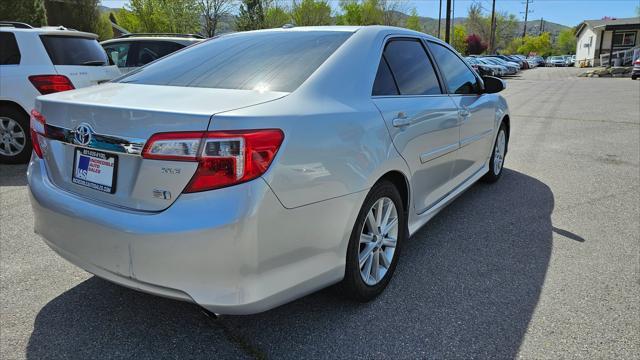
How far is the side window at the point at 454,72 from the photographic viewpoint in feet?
12.3

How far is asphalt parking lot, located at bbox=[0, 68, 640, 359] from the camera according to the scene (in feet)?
7.69

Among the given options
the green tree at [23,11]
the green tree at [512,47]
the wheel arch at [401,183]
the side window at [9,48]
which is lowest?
the wheel arch at [401,183]

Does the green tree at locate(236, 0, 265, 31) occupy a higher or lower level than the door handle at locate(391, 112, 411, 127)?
higher

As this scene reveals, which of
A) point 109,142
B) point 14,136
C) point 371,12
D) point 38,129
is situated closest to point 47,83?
point 14,136

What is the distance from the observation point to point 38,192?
7.82 ft

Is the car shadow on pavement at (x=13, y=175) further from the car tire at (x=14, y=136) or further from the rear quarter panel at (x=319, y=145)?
the rear quarter panel at (x=319, y=145)

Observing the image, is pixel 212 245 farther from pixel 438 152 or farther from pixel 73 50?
pixel 73 50

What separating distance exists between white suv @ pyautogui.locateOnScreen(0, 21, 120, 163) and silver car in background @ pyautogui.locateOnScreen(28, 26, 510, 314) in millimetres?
3717

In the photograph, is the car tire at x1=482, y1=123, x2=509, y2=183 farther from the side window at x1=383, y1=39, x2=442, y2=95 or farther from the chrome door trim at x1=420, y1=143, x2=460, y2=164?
the side window at x1=383, y1=39, x2=442, y2=95

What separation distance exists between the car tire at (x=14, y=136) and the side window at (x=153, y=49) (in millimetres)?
3271

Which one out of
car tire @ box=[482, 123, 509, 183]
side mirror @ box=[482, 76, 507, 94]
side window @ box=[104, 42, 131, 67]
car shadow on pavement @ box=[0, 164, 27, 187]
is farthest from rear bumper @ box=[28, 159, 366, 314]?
side window @ box=[104, 42, 131, 67]

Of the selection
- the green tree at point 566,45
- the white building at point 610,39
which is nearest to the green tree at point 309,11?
the white building at point 610,39

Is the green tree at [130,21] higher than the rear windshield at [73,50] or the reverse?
higher

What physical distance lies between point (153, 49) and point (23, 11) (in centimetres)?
1395
